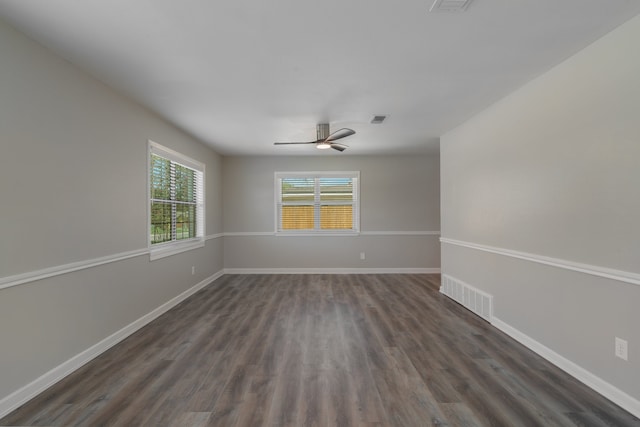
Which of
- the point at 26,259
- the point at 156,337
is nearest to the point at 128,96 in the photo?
the point at 26,259

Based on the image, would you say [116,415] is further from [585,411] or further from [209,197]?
[209,197]

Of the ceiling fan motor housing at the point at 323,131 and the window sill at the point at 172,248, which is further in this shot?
the ceiling fan motor housing at the point at 323,131

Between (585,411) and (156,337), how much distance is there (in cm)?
356

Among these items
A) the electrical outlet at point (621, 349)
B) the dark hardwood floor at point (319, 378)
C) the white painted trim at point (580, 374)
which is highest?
the electrical outlet at point (621, 349)

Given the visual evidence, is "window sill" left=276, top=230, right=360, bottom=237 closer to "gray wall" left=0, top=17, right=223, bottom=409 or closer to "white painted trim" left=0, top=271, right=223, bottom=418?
"white painted trim" left=0, top=271, right=223, bottom=418

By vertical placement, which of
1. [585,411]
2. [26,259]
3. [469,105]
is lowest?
[585,411]

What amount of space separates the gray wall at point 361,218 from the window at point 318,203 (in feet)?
0.64

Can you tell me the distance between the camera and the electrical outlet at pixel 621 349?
6.52 feet

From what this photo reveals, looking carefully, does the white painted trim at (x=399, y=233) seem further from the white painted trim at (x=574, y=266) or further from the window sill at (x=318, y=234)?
the white painted trim at (x=574, y=266)

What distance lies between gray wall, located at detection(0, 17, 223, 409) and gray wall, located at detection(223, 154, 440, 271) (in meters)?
2.86

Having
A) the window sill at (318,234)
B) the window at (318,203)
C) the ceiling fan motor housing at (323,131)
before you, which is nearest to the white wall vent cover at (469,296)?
the window sill at (318,234)

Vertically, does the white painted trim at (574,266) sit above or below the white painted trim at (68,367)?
above

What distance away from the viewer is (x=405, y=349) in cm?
284

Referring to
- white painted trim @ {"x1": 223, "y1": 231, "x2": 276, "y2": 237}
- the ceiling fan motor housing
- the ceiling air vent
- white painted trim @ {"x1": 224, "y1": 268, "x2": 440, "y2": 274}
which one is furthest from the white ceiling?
white painted trim @ {"x1": 224, "y1": 268, "x2": 440, "y2": 274}
